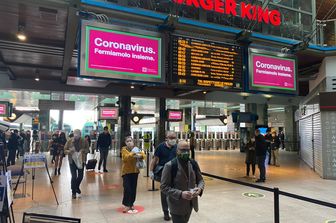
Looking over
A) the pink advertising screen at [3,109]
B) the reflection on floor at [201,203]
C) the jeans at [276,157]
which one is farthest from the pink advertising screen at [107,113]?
the jeans at [276,157]

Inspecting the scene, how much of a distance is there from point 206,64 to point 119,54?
203cm

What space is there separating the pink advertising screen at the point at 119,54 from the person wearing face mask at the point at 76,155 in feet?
7.78

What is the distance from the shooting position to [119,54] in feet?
17.0

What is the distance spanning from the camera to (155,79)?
5527mm

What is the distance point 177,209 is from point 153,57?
327 cm

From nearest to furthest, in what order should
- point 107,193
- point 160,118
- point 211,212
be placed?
point 211,212
point 107,193
point 160,118

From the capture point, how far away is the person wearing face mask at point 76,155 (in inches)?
252

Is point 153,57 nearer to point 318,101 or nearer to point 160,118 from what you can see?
point 318,101

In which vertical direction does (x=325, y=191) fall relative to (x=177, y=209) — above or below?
below

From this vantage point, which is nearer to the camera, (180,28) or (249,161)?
(180,28)

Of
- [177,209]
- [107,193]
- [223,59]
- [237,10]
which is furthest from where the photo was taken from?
[237,10]

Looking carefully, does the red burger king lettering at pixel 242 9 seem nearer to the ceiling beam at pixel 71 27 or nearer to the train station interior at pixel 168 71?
the train station interior at pixel 168 71

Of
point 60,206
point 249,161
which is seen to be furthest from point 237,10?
point 60,206

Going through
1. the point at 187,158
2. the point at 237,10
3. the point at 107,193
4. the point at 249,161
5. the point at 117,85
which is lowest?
the point at 107,193
